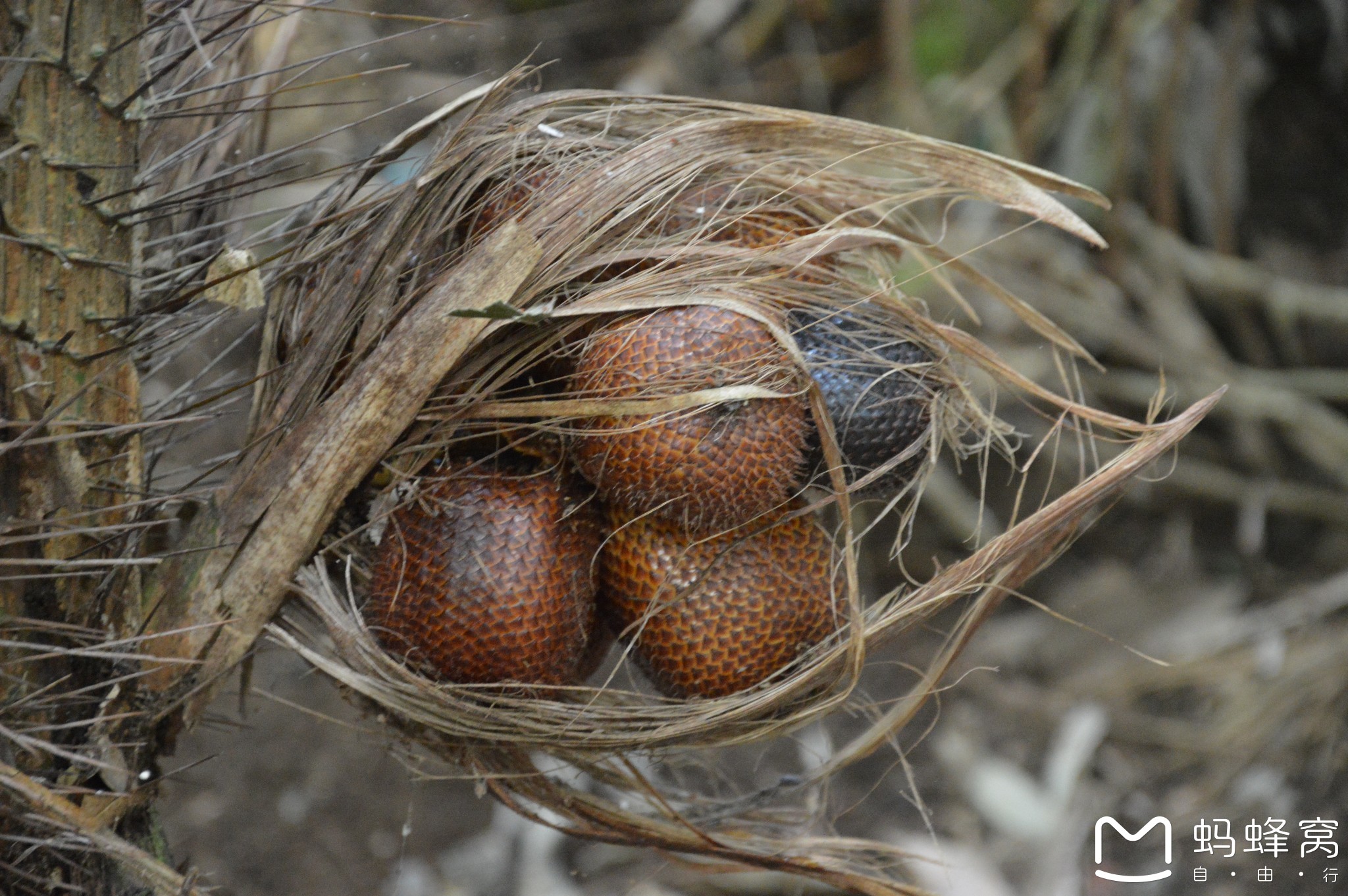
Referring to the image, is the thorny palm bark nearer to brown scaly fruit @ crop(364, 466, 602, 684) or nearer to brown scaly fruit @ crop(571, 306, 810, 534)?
brown scaly fruit @ crop(364, 466, 602, 684)

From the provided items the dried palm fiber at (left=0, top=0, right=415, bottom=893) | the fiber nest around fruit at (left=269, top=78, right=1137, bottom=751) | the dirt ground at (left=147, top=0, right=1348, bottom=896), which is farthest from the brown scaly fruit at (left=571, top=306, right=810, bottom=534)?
the dirt ground at (left=147, top=0, right=1348, bottom=896)

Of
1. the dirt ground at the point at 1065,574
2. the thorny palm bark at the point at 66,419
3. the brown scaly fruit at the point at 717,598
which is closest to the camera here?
the thorny palm bark at the point at 66,419

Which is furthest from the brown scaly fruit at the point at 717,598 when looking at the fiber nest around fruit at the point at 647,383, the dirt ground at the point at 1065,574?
the dirt ground at the point at 1065,574

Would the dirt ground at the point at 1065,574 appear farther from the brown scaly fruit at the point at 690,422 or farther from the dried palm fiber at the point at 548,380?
the brown scaly fruit at the point at 690,422

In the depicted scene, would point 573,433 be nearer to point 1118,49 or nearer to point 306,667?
point 306,667

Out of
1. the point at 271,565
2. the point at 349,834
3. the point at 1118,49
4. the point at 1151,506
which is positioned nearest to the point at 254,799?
the point at 349,834
